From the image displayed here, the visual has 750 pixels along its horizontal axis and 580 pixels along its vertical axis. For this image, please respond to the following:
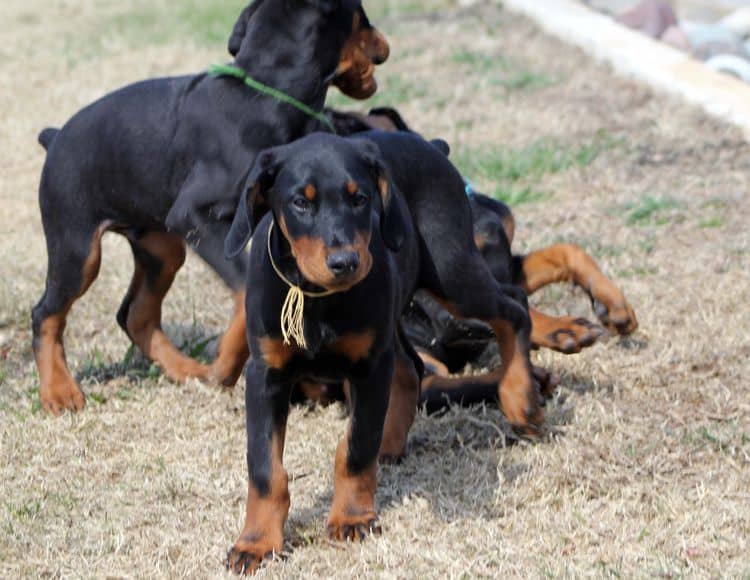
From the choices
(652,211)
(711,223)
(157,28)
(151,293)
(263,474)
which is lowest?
(157,28)

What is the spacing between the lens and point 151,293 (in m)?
6.43

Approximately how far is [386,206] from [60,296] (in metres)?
2.19

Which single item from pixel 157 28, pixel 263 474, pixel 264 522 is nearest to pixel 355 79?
pixel 263 474

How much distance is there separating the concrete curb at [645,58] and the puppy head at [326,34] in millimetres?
3985

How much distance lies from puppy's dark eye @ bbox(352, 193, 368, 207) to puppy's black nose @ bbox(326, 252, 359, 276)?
0.25 meters

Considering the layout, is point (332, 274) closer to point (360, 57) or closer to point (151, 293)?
point (360, 57)

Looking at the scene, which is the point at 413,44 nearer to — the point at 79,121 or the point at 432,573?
the point at 79,121

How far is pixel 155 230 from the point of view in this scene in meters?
6.09

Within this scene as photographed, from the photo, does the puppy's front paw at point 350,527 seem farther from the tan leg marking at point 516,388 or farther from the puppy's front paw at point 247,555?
the tan leg marking at point 516,388

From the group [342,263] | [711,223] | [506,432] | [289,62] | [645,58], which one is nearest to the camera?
[342,263]

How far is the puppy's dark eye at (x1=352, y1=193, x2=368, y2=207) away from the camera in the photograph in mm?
4109

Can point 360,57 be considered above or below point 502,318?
above

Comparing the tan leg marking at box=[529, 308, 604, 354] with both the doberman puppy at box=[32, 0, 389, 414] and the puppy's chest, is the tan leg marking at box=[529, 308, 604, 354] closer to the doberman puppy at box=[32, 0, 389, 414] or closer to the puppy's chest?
the doberman puppy at box=[32, 0, 389, 414]

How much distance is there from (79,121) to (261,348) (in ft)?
6.88
